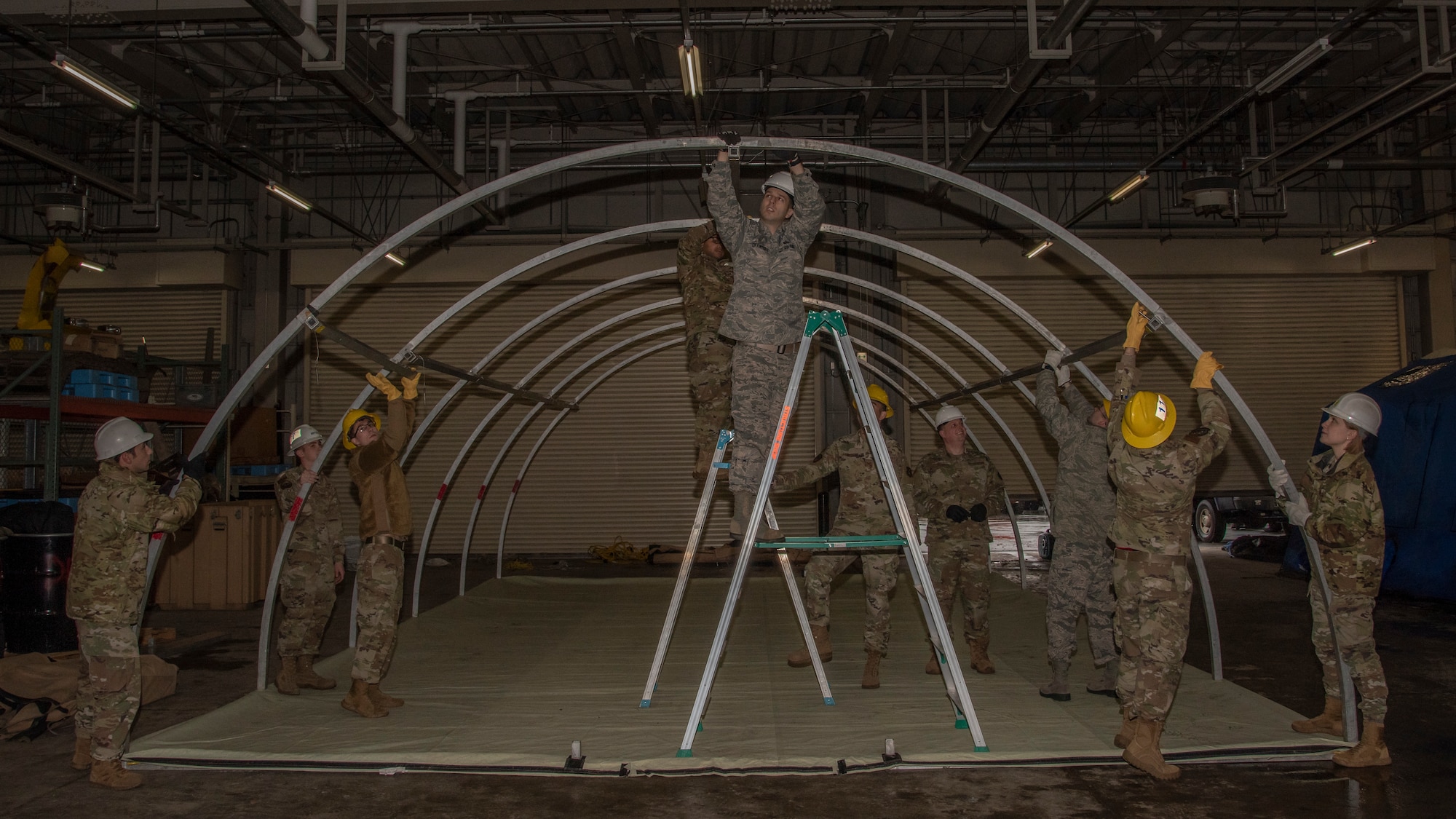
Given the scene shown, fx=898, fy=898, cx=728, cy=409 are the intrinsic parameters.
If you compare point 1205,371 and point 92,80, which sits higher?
point 92,80

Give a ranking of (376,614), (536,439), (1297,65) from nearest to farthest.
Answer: (376,614), (1297,65), (536,439)

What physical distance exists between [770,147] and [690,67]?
10.3 feet

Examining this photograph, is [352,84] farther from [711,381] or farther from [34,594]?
[711,381]

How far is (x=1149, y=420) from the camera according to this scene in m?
5.12

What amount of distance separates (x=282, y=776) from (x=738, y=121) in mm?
13301

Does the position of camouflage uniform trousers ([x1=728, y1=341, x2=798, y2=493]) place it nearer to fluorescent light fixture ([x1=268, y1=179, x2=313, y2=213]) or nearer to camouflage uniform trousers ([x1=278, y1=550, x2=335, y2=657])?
camouflage uniform trousers ([x1=278, y1=550, x2=335, y2=657])

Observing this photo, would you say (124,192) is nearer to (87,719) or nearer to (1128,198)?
(87,719)

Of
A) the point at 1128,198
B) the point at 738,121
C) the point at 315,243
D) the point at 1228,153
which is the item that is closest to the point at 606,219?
the point at 738,121

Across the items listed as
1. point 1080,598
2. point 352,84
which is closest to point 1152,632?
point 1080,598

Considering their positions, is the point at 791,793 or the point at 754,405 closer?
the point at 791,793

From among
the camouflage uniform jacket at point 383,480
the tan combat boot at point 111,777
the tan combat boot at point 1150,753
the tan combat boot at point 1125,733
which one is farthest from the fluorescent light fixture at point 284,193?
the tan combat boot at point 1150,753

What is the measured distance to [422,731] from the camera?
602 centimetres

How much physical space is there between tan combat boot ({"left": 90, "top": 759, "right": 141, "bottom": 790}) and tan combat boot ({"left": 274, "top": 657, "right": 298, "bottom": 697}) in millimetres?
1909

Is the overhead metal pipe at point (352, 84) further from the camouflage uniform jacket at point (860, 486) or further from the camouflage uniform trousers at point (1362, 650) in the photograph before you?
the camouflage uniform trousers at point (1362, 650)
